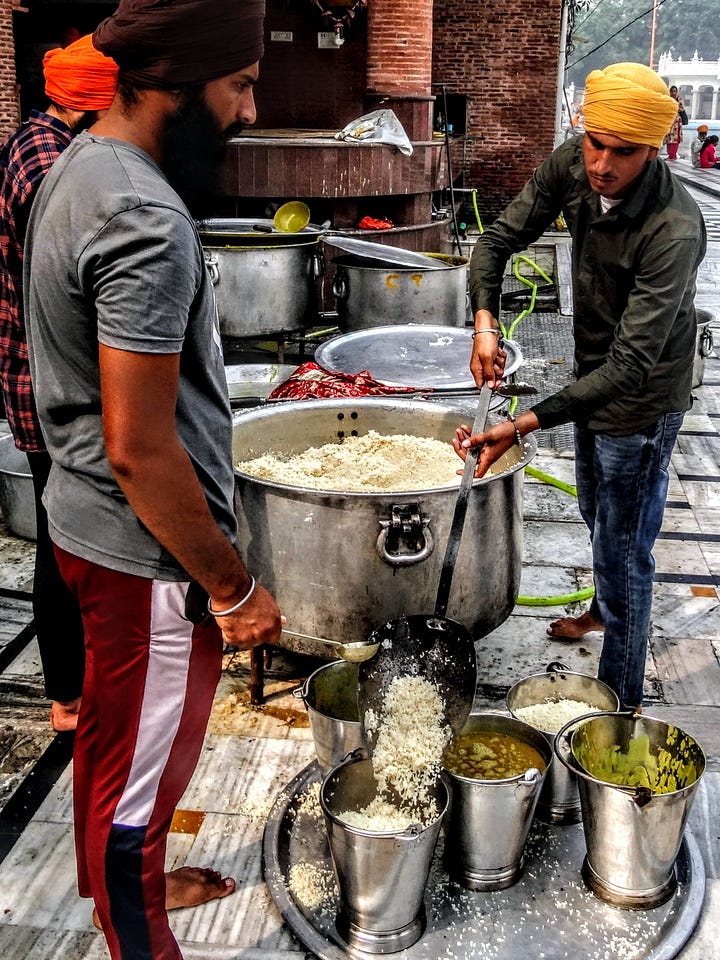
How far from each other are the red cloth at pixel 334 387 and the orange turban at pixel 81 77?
153 centimetres

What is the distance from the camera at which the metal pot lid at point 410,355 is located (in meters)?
4.32

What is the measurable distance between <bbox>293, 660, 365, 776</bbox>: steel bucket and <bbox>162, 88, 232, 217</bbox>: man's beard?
4.95 ft

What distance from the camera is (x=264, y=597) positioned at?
177 cm

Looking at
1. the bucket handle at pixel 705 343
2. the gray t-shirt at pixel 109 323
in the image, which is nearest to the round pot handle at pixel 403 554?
the gray t-shirt at pixel 109 323

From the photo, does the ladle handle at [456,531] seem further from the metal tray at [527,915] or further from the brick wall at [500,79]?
the brick wall at [500,79]

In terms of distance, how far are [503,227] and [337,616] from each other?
1505 millimetres

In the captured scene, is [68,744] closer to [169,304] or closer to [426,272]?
[169,304]

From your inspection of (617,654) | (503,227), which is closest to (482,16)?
(503,227)

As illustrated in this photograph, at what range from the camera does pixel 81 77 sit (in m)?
2.60

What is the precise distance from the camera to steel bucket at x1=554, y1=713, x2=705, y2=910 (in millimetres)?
2277

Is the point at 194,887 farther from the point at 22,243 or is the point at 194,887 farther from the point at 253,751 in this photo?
the point at 22,243

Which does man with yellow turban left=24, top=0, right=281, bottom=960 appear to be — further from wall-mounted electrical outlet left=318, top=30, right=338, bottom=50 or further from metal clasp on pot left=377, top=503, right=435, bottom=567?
wall-mounted electrical outlet left=318, top=30, right=338, bottom=50

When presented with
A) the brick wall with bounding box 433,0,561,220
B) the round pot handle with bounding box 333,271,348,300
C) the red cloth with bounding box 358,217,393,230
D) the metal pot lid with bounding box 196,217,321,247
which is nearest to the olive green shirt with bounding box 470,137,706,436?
the round pot handle with bounding box 333,271,348,300

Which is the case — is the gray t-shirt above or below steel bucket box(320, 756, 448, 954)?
above
